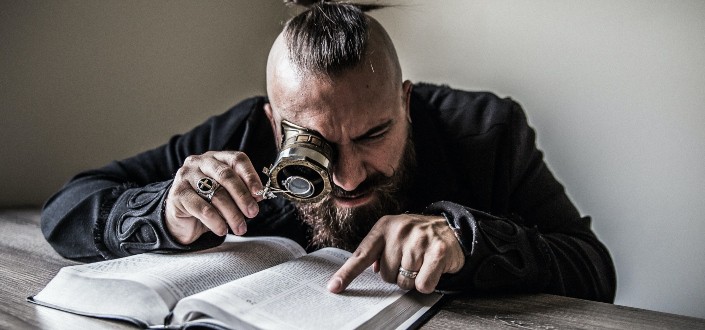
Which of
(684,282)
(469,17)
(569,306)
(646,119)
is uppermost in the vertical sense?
(469,17)

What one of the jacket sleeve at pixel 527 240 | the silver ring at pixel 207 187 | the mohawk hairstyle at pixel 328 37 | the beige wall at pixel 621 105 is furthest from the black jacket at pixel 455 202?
the beige wall at pixel 621 105

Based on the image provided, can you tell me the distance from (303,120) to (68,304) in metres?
0.54

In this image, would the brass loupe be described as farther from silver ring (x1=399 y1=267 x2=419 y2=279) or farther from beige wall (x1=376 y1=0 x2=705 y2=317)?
beige wall (x1=376 y1=0 x2=705 y2=317)

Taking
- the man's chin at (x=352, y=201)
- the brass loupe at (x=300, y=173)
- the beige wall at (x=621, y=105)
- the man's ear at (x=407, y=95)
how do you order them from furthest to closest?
the beige wall at (x=621, y=105), the man's ear at (x=407, y=95), the man's chin at (x=352, y=201), the brass loupe at (x=300, y=173)

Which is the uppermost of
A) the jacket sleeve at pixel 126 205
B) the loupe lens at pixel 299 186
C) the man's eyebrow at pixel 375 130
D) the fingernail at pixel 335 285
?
the man's eyebrow at pixel 375 130

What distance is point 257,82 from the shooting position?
8.55 feet

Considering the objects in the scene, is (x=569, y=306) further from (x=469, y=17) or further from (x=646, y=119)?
(x=469, y=17)

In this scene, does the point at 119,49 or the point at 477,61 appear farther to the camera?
the point at 477,61

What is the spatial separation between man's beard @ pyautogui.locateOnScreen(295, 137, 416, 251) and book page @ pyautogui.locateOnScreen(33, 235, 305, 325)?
0.76 ft

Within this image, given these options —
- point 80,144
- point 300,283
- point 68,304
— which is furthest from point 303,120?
point 80,144

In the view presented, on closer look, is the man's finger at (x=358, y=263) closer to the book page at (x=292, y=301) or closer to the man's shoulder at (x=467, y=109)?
the book page at (x=292, y=301)

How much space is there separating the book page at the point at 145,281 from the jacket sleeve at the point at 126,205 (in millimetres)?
72

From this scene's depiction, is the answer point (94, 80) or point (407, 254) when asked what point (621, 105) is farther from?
point (94, 80)

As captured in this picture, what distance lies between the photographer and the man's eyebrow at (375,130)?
1179 millimetres
